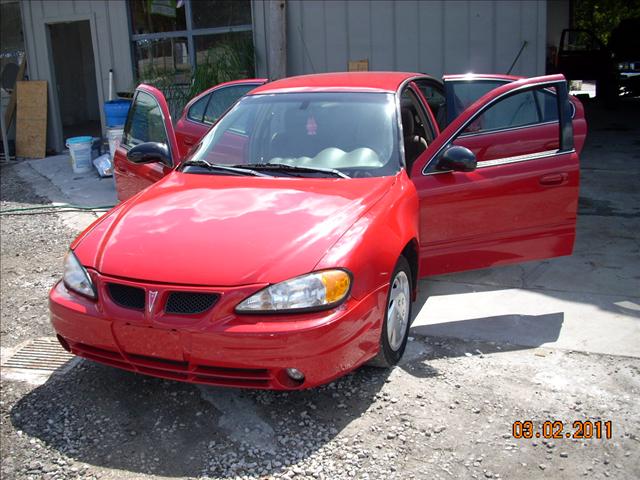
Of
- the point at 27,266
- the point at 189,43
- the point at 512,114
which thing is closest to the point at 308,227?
the point at 512,114

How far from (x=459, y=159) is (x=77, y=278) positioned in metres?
2.31

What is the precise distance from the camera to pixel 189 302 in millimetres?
3104

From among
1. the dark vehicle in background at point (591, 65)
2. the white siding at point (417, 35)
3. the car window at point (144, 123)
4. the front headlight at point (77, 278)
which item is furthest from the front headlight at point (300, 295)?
A: the dark vehicle in background at point (591, 65)

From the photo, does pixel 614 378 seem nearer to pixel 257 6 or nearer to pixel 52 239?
pixel 52 239

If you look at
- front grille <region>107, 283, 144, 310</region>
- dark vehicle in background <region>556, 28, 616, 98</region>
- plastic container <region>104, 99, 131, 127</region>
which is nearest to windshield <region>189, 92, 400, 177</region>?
front grille <region>107, 283, 144, 310</region>

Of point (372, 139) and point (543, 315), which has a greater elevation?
point (372, 139)

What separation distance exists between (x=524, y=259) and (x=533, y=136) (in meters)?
1.07

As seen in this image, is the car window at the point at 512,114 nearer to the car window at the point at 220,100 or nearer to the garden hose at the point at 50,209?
the car window at the point at 220,100

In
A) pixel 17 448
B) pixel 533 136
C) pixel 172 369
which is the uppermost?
pixel 533 136

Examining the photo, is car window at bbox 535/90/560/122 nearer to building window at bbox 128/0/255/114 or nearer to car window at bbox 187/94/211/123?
car window at bbox 187/94/211/123

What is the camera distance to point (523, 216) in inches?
175

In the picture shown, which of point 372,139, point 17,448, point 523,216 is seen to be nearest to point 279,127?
point 372,139

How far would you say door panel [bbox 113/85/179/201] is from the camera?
500 cm

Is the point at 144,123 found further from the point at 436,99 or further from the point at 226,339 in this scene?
the point at 226,339
